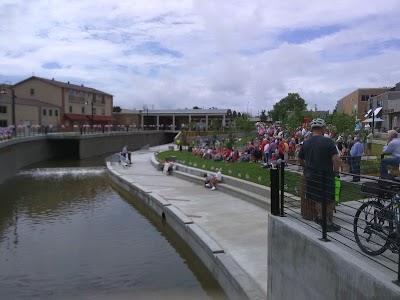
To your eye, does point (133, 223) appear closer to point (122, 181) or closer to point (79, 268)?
point (79, 268)

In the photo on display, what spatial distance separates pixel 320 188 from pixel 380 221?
34.7 inches

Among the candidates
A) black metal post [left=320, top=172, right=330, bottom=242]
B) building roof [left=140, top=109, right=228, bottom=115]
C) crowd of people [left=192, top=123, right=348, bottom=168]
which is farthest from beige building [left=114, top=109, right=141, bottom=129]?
black metal post [left=320, top=172, right=330, bottom=242]

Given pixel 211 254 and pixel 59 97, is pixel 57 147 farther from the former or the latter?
pixel 211 254

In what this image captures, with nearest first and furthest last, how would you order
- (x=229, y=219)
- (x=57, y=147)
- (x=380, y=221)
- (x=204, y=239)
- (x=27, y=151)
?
(x=380, y=221) → (x=204, y=239) → (x=229, y=219) → (x=27, y=151) → (x=57, y=147)

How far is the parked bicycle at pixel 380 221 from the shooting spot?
169 inches

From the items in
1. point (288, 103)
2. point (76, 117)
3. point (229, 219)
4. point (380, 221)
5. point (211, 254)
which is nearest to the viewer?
point (380, 221)

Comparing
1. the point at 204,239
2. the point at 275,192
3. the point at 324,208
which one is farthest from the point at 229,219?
the point at 324,208

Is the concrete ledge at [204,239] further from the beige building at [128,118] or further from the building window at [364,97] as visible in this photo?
the beige building at [128,118]

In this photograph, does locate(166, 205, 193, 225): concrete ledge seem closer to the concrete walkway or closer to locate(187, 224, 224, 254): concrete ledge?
the concrete walkway

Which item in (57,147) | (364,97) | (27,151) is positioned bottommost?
(57,147)

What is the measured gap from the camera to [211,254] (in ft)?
28.7

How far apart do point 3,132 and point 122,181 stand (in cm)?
1328

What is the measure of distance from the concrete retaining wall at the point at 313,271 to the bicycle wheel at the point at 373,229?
351 millimetres

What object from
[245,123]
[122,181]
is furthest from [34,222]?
[245,123]
